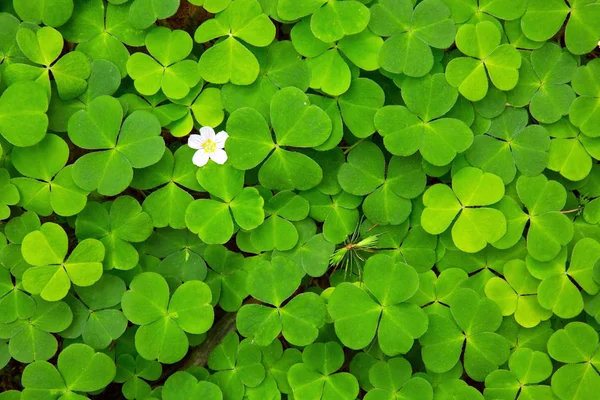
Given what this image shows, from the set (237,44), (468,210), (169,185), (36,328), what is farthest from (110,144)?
(468,210)

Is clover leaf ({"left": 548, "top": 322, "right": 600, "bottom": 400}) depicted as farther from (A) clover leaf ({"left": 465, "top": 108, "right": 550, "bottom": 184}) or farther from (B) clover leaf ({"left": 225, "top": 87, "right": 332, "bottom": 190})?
(B) clover leaf ({"left": 225, "top": 87, "right": 332, "bottom": 190})

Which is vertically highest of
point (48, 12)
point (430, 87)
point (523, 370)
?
point (48, 12)

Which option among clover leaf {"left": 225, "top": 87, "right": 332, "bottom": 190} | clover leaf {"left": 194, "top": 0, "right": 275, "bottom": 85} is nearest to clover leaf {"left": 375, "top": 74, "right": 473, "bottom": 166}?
clover leaf {"left": 225, "top": 87, "right": 332, "bottom": 190}

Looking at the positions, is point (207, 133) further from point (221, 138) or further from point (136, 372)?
point (136, 372)

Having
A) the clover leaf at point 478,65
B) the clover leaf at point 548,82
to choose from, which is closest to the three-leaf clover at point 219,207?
the clover leaf at point 478,65

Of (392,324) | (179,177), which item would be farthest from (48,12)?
(392,324)

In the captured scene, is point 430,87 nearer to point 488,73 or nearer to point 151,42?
point 488,73

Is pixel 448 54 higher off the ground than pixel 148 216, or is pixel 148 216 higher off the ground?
pixel 448 54
